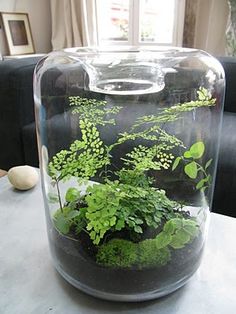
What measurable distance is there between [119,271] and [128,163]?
0.19 metres

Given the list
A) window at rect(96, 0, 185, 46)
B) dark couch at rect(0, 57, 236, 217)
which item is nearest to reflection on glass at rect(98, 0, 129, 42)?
window at rect(96, 0, 185, 46)

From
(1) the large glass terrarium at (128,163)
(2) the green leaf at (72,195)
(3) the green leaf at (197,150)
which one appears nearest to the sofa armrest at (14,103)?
(1) the large glass terrarium at (128,163)

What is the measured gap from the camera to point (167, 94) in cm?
65

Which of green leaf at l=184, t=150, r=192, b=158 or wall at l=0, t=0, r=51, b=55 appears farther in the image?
wall at l=0, t=0, r=51, b=55

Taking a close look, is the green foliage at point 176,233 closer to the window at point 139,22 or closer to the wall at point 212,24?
the wall at point 212,24

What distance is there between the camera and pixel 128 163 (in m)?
0.58

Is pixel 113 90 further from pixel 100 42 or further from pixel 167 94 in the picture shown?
pixel 100 42

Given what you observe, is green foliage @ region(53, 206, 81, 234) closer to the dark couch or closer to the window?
the dark couch

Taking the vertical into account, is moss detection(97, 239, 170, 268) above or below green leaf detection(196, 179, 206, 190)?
below

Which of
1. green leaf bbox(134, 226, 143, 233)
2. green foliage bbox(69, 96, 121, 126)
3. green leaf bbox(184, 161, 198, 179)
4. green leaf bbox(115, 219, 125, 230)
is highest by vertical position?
green foliage bbox(69, 96, 121, 126)

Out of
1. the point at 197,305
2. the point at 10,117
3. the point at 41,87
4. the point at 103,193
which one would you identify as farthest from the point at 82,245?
the point at 10,117

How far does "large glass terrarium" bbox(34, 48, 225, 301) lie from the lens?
510mm

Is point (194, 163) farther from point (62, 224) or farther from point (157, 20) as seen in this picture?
point (157, 20)

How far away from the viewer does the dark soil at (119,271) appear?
1.65 feet
